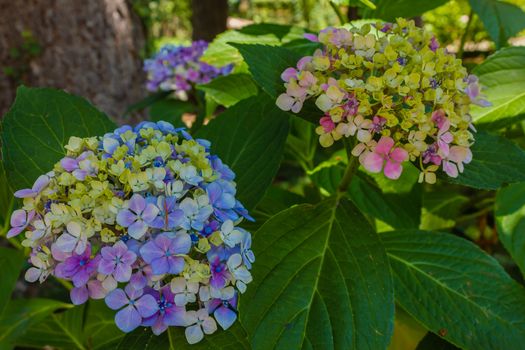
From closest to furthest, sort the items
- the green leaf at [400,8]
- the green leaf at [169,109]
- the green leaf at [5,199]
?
the green leaf at [5,199] < the green leaf at [400,8] < the green leaf at [169,109]

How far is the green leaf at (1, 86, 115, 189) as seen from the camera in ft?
2.75

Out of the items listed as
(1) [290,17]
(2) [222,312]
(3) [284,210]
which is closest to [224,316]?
(2) [222,312]

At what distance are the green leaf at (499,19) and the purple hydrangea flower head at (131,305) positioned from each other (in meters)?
0.90

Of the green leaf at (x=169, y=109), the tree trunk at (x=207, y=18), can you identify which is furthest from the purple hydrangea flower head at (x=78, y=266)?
the tree trunk at (x=207, y=18)

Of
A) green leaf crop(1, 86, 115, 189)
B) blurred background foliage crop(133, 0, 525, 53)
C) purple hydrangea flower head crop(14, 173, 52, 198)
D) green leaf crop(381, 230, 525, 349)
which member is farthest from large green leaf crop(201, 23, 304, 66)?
purple hydrangea flower head crop(14, 173, 52, 198)

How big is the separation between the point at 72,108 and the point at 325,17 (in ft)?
26.9

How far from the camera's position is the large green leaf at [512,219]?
99 cm

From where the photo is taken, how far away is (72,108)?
91cm

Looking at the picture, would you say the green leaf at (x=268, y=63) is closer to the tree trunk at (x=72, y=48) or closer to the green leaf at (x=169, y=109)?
the green leaf at (x=169, y=109)

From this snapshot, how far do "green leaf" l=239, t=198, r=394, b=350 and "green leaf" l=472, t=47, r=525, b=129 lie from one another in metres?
Answer: 0.36

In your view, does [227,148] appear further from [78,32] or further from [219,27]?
[219,27]

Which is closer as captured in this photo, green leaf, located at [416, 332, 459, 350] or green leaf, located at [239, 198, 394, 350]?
green leaf, located at [239, 198, 394, 350]

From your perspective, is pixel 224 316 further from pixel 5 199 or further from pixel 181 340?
pixel 5 199

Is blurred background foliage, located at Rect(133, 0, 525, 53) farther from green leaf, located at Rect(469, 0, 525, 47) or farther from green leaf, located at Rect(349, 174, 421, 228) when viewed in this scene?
green leaf, located at Rect(349, 174, 421, 228)
